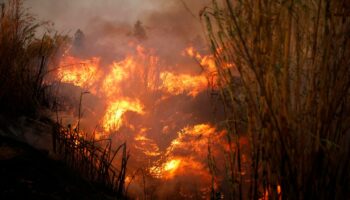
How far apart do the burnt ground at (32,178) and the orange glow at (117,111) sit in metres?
7.21

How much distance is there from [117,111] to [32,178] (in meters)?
10.1

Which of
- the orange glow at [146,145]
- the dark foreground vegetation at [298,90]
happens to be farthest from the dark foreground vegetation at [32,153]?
the orange glow at [146,145]

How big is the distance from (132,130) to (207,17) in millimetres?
10356

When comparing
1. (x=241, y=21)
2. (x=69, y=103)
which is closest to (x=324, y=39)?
(x=241, y=21)

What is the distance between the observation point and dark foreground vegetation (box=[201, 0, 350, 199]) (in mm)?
1573

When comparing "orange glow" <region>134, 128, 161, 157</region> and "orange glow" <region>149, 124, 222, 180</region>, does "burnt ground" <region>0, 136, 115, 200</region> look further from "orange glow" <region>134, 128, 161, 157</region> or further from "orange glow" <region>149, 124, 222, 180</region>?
"orange glow" <region>134, 128, 161, 157</region>

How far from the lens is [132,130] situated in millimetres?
11914

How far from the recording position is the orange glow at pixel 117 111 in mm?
11127

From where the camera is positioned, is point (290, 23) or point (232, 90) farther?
point (232, 90)

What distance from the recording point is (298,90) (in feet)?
5.28

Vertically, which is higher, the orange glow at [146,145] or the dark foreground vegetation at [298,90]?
the dark foreground vegetation at [298,90]

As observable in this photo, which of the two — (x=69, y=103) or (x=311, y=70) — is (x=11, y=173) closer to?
(x=311, y=70)

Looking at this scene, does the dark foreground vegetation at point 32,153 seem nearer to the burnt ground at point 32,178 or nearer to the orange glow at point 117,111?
the burnt ground at point 32,178

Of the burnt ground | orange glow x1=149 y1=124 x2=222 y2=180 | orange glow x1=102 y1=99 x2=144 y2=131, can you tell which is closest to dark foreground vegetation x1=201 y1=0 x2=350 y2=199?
the burnt ground
